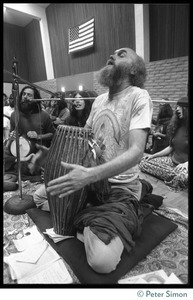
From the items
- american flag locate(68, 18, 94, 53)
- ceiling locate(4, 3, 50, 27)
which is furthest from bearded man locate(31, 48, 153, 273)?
ceiling locate(4, 3, 50, 27)

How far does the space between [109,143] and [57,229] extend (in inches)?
27.4

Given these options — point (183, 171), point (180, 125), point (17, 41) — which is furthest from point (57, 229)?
point (17, 41)

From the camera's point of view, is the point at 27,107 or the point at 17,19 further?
the point at 17,19

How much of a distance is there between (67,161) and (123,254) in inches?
26.4

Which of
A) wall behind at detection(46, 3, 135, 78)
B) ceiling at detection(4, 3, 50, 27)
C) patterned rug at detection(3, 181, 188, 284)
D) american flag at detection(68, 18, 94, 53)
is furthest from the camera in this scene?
ceiling at detection(4, 3, 50, 27)

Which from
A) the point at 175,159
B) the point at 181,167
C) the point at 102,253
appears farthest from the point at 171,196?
the point at 102,253

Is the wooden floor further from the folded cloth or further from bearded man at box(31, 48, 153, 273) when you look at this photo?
bearded man at box(31, 48, 153, 273)

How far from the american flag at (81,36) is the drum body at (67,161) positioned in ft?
17.0

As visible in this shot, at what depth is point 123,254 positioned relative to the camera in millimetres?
1237

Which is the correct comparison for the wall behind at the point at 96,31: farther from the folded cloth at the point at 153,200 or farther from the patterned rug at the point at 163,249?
the patterned rug at the point at 163,249

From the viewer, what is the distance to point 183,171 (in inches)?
91.9

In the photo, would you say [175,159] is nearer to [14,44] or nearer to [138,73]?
[138,73]

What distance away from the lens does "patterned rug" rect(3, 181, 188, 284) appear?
3.84 ft

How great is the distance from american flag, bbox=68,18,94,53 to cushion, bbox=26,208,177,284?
17.4 ft
